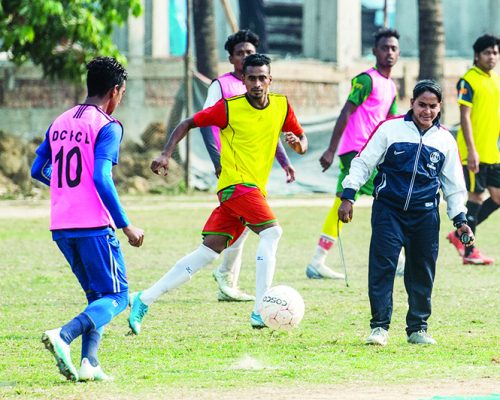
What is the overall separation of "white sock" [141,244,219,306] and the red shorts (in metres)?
0.18

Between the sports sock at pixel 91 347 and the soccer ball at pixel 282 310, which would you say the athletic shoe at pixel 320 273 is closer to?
the soccer ball at pixel 282 310

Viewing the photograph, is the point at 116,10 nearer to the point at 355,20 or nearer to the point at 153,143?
the point at 153,143

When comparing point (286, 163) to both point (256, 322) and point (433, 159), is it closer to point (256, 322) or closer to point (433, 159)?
point (256, 322)

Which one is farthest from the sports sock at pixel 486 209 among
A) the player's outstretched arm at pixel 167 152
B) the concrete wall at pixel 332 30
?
the concrete wall at pixel 332 30

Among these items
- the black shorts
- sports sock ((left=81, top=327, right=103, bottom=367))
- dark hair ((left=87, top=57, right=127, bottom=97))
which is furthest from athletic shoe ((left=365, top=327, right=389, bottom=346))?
the black shorts

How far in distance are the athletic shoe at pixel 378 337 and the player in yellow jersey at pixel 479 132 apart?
15.2 ft

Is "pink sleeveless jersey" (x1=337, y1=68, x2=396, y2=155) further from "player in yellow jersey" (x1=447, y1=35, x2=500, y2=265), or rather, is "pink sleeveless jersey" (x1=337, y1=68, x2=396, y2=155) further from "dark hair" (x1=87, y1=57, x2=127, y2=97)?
"dark hair" (x1=87, y1=57, x2=127, y2=97)

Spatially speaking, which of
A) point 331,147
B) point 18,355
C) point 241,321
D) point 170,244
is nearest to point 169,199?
point 170,244

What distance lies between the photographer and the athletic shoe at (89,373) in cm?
703

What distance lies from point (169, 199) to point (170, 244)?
22.1ft

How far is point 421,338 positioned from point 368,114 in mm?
3868

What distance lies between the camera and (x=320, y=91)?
29.6 meters

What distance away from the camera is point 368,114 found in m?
11.9

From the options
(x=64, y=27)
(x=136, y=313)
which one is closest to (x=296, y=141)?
(x=136, y=313)
